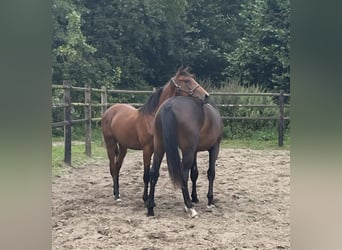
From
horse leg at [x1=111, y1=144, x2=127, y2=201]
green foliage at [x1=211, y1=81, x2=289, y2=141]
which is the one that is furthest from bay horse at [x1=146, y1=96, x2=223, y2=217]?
green foliage at [x1=211, y1=81, x2=289, y2=141]

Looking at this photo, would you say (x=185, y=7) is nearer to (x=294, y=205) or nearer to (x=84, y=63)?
(x=84, y=63)

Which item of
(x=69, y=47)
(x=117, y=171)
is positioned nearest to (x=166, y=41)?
(x=69, y=47)

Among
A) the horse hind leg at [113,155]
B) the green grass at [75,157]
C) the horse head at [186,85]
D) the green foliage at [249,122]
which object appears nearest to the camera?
the horse head at [186,85]

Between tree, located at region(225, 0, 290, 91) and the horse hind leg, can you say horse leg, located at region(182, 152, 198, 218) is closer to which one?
the horse hind leg

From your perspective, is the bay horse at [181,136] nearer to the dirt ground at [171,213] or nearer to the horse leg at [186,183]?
the horse leg at [186,183]

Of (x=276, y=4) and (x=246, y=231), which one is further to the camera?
(x=276, y=4)

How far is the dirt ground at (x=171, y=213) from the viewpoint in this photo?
2.60 m

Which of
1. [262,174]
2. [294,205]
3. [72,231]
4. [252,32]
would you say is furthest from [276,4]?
[294,205]

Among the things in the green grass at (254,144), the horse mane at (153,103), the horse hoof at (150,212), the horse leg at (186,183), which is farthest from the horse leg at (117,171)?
the green grass at (254,144)

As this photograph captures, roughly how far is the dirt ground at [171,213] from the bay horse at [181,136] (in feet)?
0.71
